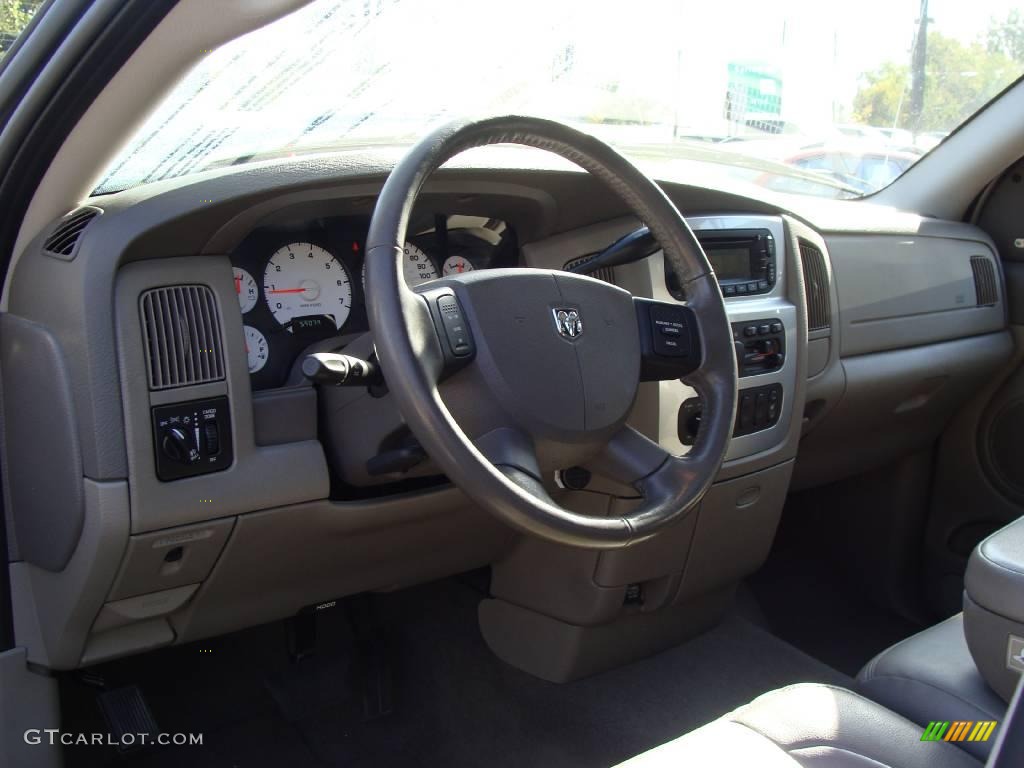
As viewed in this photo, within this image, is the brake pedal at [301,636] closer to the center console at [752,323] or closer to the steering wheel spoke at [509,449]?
the center console at [752,323]

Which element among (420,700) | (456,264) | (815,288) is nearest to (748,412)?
(815,288)

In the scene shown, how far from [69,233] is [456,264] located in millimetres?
751

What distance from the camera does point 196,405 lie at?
158 centimetres

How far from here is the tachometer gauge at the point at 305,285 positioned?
5.88 feet

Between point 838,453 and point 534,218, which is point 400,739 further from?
point 838,453

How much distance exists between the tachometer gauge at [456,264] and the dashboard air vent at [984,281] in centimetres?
175

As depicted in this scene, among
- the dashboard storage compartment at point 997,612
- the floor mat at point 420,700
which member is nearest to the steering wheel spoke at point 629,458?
the dashboard storage compartment at point 997,612

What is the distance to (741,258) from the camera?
88.4 inches

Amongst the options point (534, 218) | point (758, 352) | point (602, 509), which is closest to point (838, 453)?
point (758, 352)

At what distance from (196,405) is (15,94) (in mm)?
530

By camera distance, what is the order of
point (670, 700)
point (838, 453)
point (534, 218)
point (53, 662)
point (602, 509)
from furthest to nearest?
point (838, 453) → point (670, 700) → point (602, 509) → point (534, 218) → point (53, 662)

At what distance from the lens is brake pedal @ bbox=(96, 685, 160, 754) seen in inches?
81.7

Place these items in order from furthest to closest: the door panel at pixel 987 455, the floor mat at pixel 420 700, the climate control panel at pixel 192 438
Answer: the door panel at pixel 987 455
the floor mat at pixel 420 700
the climate control panel at pixel 192 438

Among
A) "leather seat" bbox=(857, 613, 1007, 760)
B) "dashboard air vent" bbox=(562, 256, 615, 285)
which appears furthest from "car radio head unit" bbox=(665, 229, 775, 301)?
"leather seat" bbox=(857, 613, 1007, 760)
